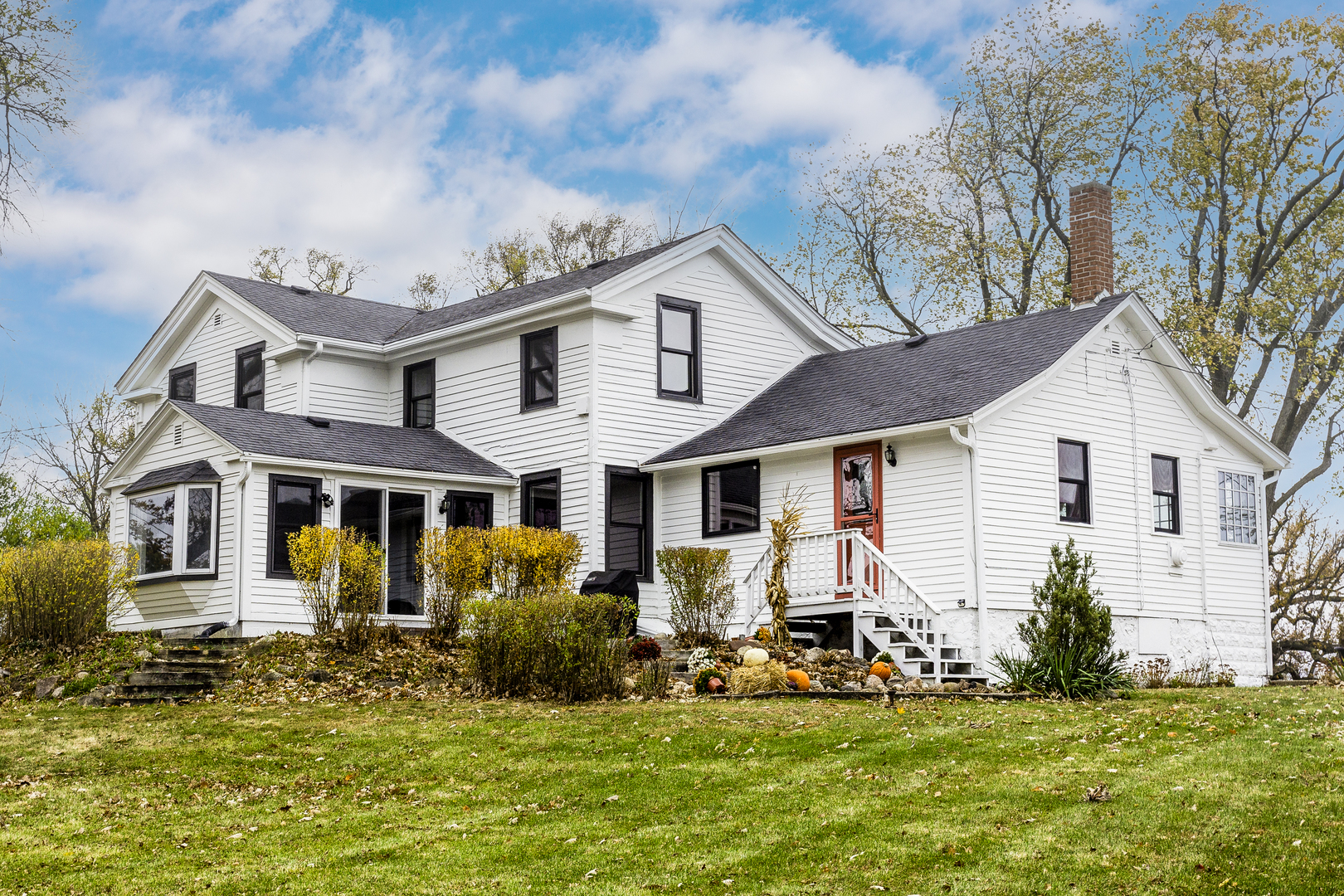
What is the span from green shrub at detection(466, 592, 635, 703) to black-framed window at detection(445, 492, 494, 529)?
6.22 meters

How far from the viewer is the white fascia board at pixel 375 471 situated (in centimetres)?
1980

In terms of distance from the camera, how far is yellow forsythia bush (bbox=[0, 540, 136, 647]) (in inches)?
734

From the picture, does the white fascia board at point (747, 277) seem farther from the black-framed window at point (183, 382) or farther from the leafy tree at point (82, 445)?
the leafy tree at point (82, 445)

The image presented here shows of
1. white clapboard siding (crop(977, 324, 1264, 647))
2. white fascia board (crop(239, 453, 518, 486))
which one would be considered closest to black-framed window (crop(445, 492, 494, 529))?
white fascia board (crop(239, 453, 518, 486))

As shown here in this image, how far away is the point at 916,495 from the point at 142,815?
12.0 meters

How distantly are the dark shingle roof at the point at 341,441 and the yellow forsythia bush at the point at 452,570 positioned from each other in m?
2.10

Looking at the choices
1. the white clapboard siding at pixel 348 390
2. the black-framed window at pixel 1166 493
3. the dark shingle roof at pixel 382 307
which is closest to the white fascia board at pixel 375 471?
the dark shingle roof at pixel 382 307

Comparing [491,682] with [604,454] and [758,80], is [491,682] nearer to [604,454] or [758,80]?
[604,454]

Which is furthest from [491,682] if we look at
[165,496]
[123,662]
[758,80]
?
[758,80]

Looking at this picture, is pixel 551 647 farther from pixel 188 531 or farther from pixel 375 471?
pixel 188 531

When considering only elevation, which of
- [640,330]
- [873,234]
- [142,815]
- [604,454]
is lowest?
[142,815]

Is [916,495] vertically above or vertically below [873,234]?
below

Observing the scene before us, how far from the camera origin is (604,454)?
70.6ft

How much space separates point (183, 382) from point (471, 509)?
8.89 meters
